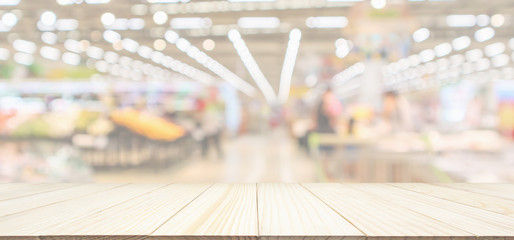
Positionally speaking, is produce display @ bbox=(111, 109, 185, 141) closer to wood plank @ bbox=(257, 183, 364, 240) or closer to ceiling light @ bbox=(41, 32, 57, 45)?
wood plank @ bbox=(257, 183, 364, 240)

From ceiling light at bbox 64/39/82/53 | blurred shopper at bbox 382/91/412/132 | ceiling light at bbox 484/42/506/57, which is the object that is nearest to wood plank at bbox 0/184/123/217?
blurred shopper at bbox 382/91/412/132

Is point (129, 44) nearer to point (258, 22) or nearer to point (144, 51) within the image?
point (144, 51)

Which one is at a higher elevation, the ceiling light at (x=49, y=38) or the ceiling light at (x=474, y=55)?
the ceiling light at (x=49, y=38)

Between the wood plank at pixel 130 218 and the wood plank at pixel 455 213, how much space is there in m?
0.54

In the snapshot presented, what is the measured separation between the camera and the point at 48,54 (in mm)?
20141

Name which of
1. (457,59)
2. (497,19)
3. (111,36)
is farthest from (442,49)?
(111,36)

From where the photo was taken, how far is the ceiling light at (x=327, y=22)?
14.2m

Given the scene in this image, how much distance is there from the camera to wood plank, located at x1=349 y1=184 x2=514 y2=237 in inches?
30.7

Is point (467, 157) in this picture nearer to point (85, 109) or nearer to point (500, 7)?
point (85, 109)

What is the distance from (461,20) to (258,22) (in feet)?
22.5

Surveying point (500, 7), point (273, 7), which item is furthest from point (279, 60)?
point (500, 7)

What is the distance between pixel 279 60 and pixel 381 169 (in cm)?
1822

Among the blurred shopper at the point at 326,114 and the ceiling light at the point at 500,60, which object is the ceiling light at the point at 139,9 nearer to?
the blurred shopper at the point at 326,114

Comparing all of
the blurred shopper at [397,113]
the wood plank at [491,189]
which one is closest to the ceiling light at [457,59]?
the blurred shopper at [397,113]
